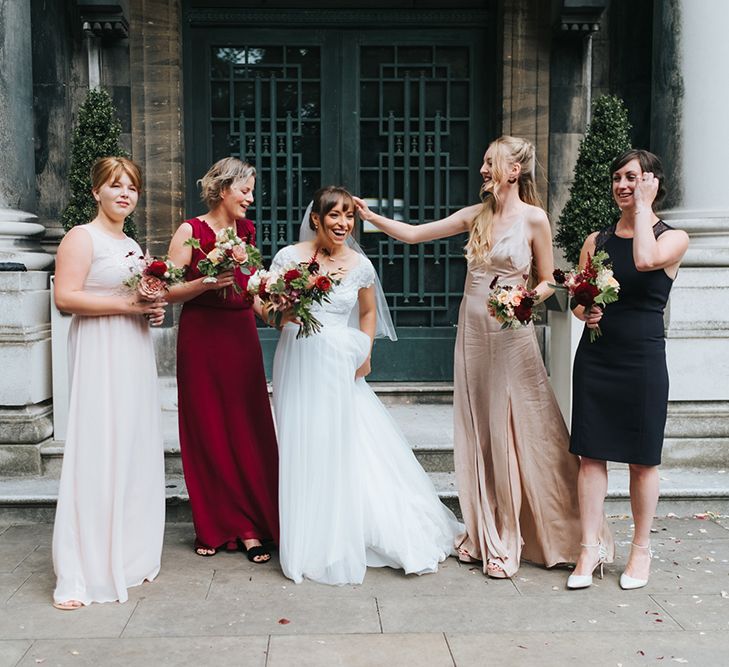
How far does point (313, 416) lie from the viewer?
17.1 feet

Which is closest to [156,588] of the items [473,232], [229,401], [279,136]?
[229,401]

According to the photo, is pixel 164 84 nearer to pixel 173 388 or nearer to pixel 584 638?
pixel 173 388

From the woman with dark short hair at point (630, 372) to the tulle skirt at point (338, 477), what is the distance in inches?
38.2

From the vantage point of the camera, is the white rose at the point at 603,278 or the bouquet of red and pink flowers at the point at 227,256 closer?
the white rose at the point at 603,278

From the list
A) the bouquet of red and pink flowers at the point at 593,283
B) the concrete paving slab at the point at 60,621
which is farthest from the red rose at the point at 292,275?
the concrete paving slab at the point at 60,621

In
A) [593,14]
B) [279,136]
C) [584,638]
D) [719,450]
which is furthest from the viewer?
[279,136]

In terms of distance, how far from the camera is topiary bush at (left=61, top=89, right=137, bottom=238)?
7.44 m

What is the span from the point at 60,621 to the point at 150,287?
1664mm

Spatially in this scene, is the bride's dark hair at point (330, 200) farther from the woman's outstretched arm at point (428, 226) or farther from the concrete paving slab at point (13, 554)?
the concrete paving slab at point (13, 554)

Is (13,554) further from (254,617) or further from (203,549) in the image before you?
(254,617)

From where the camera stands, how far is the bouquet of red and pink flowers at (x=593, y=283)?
4672 mm

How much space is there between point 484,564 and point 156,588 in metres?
1.77

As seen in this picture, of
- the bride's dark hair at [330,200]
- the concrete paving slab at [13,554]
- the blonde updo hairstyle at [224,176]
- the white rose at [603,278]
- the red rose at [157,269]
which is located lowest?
the concrete paving slab at [13,554]

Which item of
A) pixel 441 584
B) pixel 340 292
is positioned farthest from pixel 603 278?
pixel 441 584
